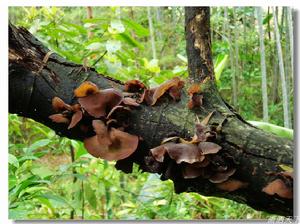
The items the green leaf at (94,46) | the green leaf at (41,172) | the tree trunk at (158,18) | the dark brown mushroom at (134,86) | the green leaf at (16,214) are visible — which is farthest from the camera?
the tree trunk at (158,18)

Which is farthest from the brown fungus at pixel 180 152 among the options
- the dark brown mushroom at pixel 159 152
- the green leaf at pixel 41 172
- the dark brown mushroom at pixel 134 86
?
the green leaf at pixel 41 172

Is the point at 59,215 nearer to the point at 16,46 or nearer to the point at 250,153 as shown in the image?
the point at 16,46

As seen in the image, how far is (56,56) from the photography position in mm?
625

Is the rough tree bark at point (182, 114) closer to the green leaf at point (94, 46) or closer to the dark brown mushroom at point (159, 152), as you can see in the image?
the dark brown mushroom at point (159, 152)

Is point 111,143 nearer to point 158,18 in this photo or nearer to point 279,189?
point 279,189

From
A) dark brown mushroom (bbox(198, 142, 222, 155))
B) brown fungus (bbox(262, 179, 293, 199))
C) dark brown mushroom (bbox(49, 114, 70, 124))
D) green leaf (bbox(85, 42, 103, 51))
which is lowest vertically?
brown fungus (bbox(262, 179, 293, 199))

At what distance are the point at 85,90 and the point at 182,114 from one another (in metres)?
0.14

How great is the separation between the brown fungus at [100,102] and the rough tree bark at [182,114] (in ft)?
0.10

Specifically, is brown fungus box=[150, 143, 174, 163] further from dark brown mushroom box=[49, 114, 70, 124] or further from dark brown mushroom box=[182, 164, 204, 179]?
dark brown mushroom box=[49, 114, 70, 124]

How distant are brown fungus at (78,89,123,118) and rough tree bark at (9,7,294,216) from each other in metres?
0.03

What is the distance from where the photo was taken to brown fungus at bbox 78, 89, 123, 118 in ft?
1.87

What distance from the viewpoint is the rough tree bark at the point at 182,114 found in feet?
1.71

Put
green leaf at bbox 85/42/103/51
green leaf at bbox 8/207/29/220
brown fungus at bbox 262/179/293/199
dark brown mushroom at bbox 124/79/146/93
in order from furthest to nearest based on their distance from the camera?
green leaf at bbox 85/42/103/51, green leaf at bbox 8/207/29/220, dark brown mushroom at bbox 124/79/146/93, brown fungus at bbox 262/179/293/199

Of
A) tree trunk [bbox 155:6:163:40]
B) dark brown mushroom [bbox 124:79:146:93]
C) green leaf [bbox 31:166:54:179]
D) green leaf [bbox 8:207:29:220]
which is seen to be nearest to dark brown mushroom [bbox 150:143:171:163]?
dark brown mushroom [bbox 124:79:146:93]
